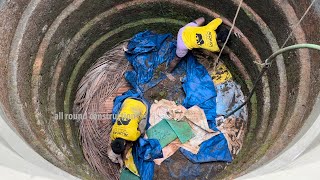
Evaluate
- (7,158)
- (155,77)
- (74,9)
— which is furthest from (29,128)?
(155,77)

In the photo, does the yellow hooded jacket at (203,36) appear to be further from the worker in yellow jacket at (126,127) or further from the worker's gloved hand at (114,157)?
the worker's gloved hand at (114,157)

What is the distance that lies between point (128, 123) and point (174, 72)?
1476mm

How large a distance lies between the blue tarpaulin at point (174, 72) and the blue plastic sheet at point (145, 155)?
0.16 feet

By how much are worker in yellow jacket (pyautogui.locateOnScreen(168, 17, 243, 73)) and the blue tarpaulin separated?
469mm

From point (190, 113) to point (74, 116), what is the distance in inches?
66.2

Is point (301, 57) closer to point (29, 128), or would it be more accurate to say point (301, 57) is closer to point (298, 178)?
point (298, 178)

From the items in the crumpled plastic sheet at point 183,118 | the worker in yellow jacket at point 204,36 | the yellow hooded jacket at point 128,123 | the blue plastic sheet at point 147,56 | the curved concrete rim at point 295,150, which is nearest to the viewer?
the curved concrete rim at point 295,150

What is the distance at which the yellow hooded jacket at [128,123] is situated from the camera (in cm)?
483

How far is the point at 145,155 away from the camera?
17.1ft

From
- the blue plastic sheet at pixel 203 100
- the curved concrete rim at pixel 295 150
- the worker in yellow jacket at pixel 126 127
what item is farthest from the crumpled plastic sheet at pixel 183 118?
the curved concrete rim at pixel 295 150

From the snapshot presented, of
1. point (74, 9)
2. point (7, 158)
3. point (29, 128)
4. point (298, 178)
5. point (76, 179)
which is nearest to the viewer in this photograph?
point (298, 178)

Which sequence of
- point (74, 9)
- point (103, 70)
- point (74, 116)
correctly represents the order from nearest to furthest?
point (74, 9) → point (74, 116) → point (103, 70)

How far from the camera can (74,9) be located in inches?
201

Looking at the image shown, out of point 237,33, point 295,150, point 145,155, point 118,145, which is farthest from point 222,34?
point 295,150
